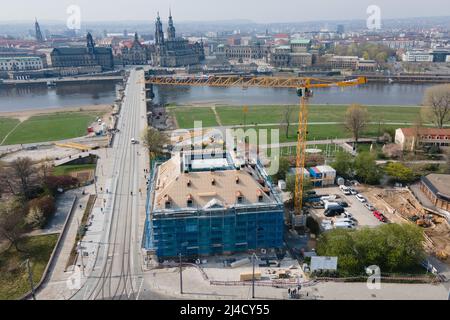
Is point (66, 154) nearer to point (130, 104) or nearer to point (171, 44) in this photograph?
point (130, 104)

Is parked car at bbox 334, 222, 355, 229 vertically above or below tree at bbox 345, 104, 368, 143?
below

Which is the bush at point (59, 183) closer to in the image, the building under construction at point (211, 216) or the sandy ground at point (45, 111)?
the building under construction at point (211, 216)

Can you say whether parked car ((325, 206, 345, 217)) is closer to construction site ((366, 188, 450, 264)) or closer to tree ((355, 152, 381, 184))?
construction site ((366, 188, 450, 264))

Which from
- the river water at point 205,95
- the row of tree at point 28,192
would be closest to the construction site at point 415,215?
the row of tree at point 28,192


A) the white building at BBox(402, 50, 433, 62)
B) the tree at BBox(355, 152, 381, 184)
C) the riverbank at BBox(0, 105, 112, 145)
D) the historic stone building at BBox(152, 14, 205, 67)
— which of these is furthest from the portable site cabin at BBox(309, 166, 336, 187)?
the white building at BBox(402, 50, 433, 62)

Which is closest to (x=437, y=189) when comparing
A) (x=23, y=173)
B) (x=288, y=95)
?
(x=23, y=173)
